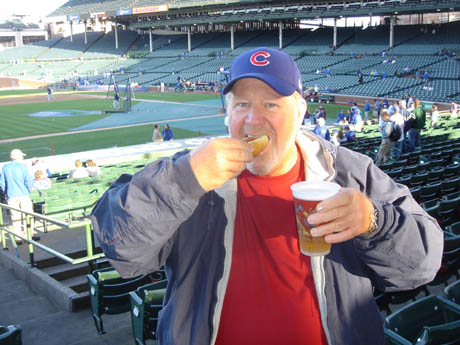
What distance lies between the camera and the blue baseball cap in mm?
1828

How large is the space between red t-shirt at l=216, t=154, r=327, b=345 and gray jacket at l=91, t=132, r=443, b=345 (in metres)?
0.05

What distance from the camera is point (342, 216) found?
1.51 meters

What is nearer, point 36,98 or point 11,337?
point 11,337

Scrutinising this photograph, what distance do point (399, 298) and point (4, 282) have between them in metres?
5.43

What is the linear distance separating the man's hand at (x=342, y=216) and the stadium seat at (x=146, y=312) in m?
2.55

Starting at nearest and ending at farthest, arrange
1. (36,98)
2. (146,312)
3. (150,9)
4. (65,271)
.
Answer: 1. (146,312)
2. (65,271)
3. (36,98)
4. (150,9)

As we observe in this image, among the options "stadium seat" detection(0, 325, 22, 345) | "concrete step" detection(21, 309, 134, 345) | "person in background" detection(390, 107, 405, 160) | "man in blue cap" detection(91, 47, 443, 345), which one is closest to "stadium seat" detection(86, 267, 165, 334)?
"concrete step" detection(21, 309, 134, 345)

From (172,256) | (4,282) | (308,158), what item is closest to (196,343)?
(172,256)

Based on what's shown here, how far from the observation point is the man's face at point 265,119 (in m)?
1.81

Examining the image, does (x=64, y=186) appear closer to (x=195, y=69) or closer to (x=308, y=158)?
(x=308, y=158)

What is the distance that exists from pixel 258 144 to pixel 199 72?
172ft

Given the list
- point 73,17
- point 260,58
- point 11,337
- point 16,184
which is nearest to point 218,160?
point 260,58

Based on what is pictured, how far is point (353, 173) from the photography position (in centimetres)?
184

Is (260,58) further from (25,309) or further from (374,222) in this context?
(25,309)
